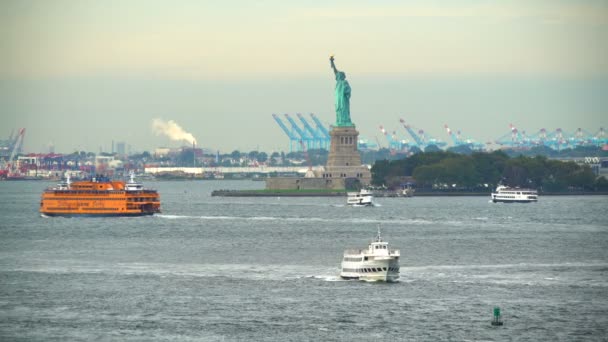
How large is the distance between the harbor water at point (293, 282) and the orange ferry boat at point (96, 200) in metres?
6.60

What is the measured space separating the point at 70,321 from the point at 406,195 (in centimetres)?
14296

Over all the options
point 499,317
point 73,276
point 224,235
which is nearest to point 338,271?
point 73,276

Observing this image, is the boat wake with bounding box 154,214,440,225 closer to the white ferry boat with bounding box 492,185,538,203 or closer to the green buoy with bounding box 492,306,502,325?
the white ferry boat with bounding box 492,185,538,203

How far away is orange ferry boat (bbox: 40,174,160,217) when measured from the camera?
13062 cm

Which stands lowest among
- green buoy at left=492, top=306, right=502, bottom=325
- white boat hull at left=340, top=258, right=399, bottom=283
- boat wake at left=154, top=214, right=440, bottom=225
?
green buoy at left=492, top=306, right=502, bottom=325

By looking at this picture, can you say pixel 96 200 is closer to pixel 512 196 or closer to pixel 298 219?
pixel 298 219

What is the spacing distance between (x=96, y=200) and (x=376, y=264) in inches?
2658

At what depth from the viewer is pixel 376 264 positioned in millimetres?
67625

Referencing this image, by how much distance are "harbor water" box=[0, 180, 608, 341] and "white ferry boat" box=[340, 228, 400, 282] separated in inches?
24.0

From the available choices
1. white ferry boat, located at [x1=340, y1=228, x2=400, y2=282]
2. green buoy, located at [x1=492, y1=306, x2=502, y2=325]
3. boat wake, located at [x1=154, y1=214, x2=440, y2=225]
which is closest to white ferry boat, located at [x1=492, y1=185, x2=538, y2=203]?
boat wake, located at [x1=154, y1=214, x2=440, y2=225]

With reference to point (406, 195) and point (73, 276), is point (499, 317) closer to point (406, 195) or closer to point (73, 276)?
point (73, 276)

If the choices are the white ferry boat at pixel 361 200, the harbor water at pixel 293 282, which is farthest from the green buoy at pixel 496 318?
the white ferry boat at pixel 361 200

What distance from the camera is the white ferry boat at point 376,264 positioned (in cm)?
6731

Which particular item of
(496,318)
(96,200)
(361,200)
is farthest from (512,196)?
(496,318)
